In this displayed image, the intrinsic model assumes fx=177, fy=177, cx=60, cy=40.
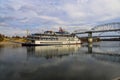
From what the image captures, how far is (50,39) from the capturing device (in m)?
114

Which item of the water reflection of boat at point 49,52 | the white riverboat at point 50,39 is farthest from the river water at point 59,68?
the white riverboat at point 50,39

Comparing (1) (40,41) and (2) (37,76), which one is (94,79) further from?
(1) (40,41)

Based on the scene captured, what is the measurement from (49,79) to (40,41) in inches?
3332

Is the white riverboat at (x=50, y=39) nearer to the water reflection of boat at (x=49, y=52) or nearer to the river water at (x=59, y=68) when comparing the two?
the water reflection of boat at (x=49, y=52)

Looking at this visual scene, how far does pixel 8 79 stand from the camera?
2262 cm

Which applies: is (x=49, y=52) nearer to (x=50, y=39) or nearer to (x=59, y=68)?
(x=59, y=68)

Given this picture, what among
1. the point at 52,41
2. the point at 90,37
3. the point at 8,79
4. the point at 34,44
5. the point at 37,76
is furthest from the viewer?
the point at 90,37

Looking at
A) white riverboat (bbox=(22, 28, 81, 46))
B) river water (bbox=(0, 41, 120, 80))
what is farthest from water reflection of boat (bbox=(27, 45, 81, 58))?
white riverboat (bbox=(22, 28, 81, 46))

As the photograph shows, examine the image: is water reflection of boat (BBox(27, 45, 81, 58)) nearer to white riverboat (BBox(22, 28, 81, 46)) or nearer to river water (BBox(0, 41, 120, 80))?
river water (BBox(0, 41, 120, 80))

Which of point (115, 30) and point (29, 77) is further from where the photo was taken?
point (115, 30)

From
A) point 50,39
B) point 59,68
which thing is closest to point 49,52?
point 59,68

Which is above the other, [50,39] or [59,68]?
[50,39]

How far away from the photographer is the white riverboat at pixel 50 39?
106 metres

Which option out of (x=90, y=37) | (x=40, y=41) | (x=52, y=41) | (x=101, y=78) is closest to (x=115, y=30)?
(x=90, y=37)
